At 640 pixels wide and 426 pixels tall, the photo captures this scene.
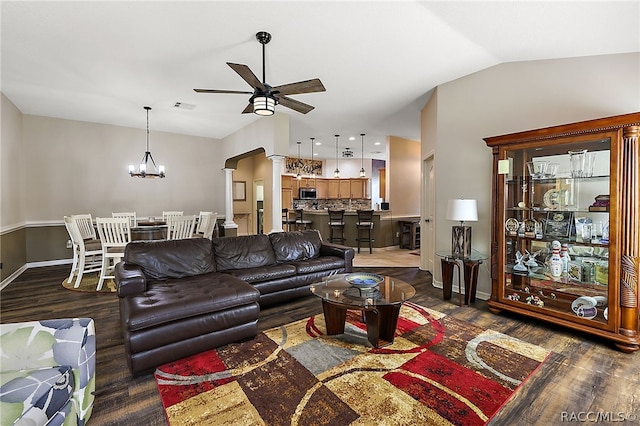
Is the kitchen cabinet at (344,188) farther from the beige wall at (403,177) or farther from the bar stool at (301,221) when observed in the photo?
the bar stool at (301,221)

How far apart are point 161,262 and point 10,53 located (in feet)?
9.83

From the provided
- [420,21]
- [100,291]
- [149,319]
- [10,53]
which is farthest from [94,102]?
[420,21]

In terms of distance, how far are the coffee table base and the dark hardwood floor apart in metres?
0.64

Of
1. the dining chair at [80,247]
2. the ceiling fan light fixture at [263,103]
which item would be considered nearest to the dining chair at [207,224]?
the dining chair at [80,247]

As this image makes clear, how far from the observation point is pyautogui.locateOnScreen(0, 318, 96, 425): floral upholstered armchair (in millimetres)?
1309

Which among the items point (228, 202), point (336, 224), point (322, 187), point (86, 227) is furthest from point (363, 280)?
point (322, 187)

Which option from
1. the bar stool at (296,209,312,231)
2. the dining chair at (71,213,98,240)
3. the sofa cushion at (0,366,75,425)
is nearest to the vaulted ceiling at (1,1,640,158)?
the dining chair at (71,213,98,240)

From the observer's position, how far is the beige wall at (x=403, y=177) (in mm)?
7723

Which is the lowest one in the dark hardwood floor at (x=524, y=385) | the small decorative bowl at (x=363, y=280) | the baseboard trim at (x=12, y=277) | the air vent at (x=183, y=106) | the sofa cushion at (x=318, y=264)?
the dark hardwood floor at (x=524, y=385)

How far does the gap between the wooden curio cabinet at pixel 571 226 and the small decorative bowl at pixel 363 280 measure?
4.95 ft

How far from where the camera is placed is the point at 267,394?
1930 millimetres

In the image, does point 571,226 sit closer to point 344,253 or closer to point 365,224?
point 344,253

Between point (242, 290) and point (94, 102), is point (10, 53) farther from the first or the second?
point (242, 290)

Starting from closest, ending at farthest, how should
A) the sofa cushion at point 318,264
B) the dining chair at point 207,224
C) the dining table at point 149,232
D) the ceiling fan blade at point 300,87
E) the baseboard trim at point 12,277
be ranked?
the ceiling fan blade at point 300,87, the sofa cushion at point 318,264, the baseboard trim at point 12,277, the dining table at point 149,232, the dining chair at point 207,224
